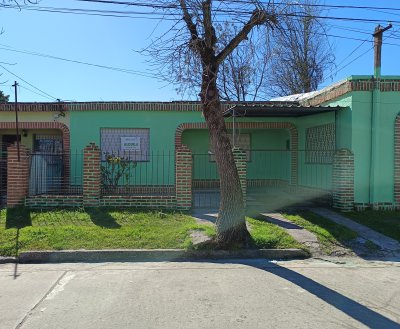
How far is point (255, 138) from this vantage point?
56.3 ft

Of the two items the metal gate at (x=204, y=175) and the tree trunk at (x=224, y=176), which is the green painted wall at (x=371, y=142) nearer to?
the tree trunk at (x=224, y=176)

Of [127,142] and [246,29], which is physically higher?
[246,29]

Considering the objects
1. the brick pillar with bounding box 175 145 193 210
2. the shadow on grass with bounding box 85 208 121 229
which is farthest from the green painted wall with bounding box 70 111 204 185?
the shadow on grass with bounding box 85 208 121 229

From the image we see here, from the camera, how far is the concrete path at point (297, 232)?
8.66m

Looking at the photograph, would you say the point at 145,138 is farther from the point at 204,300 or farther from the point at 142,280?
the point at 204,300

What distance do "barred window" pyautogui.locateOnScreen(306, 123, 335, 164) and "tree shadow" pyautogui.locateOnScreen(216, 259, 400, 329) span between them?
5708 millimetres

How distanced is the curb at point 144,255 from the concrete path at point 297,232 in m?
0.38

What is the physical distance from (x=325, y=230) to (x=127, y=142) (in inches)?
313

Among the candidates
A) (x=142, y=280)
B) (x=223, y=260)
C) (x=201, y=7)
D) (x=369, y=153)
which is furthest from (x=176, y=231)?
(x=369, y=153)

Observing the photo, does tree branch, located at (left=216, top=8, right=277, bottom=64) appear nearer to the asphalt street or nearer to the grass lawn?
the grass lawn

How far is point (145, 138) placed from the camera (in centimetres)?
1546

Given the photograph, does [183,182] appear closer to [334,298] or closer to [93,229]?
[93,229]

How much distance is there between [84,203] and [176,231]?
3.23m

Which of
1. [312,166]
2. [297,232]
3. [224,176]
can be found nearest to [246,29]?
→ [224,176]
